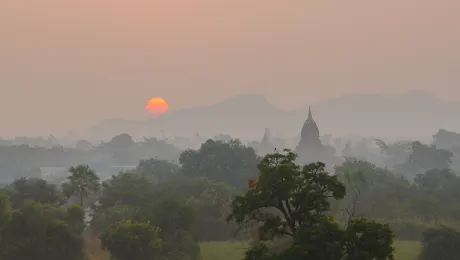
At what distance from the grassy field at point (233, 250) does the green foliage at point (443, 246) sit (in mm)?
3589

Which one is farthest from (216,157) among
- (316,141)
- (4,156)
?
(4,156)

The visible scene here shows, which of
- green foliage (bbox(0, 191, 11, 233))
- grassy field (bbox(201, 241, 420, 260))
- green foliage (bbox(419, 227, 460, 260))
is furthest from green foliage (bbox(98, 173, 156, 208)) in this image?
green foliage (bbox(419, 227, 460, 260))

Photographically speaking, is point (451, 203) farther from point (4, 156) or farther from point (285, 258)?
point (4, 156)

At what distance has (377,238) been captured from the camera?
20.9 meters

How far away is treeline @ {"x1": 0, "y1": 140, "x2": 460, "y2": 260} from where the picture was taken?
22531mm

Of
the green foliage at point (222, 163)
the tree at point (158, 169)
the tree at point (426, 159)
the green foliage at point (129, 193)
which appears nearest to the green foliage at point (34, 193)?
the green foliage at point (129, 193)

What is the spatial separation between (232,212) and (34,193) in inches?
1492

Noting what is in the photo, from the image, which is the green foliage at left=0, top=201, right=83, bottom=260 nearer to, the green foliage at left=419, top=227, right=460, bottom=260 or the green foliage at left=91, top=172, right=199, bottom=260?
the green foliage at left=91, top=172, right=199, bottom=260

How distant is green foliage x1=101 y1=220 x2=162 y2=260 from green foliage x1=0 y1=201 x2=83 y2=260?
3.82 m

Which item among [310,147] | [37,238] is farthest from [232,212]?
[310,147]

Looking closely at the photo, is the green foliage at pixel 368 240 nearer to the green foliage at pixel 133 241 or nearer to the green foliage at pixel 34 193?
the green foliage at pixel 133 241

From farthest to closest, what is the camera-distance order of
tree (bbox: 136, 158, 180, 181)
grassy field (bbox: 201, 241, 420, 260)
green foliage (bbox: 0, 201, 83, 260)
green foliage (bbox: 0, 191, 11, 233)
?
tree (bbox: 136, 158, 180, 181) < grassy field (bbox: 201, 241, 420, 260) < green foliage (bbox: 0, 191, 11, 233) < green foliage (bbox: 0, 201, 83, 260)

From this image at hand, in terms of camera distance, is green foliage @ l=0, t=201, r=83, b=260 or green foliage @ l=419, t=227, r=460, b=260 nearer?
green foliage @ l=0, t=201, r=83, b=260

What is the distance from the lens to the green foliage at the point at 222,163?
257 feet
